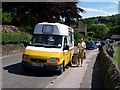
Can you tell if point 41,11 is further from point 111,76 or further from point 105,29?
point 105,29

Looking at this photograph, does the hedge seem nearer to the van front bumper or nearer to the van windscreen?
the van windscreen

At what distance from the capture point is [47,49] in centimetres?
1569

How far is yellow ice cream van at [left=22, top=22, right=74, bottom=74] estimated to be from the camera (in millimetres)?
15078

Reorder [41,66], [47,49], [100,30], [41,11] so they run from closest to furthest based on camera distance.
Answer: [41,66] → [47,49] → [41,11] → [100,30]

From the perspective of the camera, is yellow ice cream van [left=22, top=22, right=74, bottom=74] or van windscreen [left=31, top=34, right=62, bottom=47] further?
van windscreen [left=31, top=34, right=62, bottom=47]

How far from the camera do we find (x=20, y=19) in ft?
138

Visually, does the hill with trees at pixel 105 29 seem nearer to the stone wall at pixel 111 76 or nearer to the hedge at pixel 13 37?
the hedge at pixel 13 37

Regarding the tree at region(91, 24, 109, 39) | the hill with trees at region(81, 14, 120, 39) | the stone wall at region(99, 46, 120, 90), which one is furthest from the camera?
the tree at region(91, 24, 109, 39)

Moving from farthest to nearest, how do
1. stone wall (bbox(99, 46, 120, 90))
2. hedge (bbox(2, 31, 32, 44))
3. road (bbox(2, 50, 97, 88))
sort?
hedge (bbox(2, 31, 32, 44)), road (bbox(2, 50, 97, 88)), stone wall (bbox(99, 46, 120, 90))

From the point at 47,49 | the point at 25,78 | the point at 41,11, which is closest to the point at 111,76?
the point at 25,78

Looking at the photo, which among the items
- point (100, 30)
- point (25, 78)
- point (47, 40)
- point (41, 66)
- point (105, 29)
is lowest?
point (100, 30)

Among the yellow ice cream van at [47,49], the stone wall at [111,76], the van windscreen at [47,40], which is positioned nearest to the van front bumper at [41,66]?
the yellow ice cream van at [47,49]

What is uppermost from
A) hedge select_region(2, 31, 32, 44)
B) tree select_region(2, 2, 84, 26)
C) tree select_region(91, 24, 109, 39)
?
tree select_region(2, 2, 84, 26)

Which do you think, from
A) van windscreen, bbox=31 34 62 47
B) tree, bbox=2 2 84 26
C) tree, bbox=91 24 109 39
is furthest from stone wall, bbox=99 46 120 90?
tree, bbox=91 24 109 39
